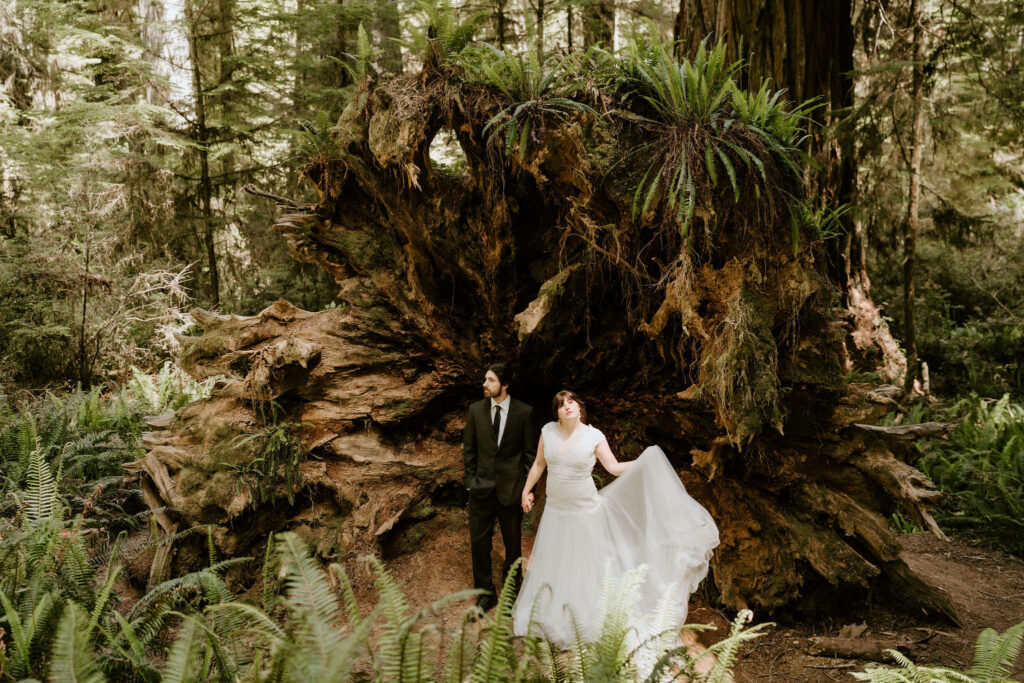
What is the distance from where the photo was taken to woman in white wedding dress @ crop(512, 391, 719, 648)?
4.42 metres

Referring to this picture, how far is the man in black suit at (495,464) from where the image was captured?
5109mm

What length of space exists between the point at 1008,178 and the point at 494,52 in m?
9.49

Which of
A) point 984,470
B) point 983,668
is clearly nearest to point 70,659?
point 983,668

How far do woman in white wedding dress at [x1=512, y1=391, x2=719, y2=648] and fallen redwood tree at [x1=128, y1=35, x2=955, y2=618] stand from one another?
0.73 metres

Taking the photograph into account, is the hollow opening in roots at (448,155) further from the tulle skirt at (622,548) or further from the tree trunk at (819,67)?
the tulle skirt at (622,548)

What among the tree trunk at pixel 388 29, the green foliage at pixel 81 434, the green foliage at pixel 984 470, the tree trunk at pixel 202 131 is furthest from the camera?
the tree trunk at pixel 202 131

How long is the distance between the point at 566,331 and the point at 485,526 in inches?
80.5

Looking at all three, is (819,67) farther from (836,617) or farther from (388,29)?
(388,29)

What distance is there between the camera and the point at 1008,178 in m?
9.21

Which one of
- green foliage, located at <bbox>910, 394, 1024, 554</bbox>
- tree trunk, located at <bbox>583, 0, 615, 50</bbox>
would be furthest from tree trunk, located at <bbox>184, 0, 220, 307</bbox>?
green foliage, located at <bbox>910, 394, 1024, 554</bbox>


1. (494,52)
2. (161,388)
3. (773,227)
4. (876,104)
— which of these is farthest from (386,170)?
(876,104)

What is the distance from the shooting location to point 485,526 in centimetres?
519

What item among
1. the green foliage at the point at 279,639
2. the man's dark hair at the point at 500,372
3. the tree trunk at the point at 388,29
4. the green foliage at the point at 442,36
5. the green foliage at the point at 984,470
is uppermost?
the tree trunk at the point at 388,29

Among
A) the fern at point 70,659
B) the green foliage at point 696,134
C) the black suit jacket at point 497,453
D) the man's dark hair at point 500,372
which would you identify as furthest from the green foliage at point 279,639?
the green foliage at point 696,134
